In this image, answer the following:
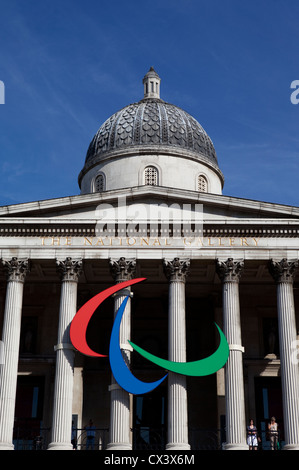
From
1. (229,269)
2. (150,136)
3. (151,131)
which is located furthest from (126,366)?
(151,131)

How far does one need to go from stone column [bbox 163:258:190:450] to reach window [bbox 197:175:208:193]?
10.5m

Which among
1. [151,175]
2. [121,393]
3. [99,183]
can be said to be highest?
[99,183]

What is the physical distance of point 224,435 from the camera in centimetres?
3669

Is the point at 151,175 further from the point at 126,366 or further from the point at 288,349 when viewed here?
the point at 288,349

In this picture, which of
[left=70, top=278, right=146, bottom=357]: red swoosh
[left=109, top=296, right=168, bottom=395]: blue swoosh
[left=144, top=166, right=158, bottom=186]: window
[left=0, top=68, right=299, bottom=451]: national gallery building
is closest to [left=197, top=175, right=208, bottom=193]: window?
[left=0, top=68, right=299, bottom=451]: national gallery building

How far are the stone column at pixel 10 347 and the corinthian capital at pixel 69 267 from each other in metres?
1.80

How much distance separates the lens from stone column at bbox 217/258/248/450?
3334cm

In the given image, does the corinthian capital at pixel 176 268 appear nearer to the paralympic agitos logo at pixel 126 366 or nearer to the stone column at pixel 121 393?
the stone column at pixel 121 393

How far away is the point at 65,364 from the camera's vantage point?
114 feet

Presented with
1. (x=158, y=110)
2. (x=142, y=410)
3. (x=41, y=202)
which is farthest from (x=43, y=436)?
(x=158, y=110)

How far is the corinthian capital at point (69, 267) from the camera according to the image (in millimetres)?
36438

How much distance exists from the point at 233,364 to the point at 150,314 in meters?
9.31
